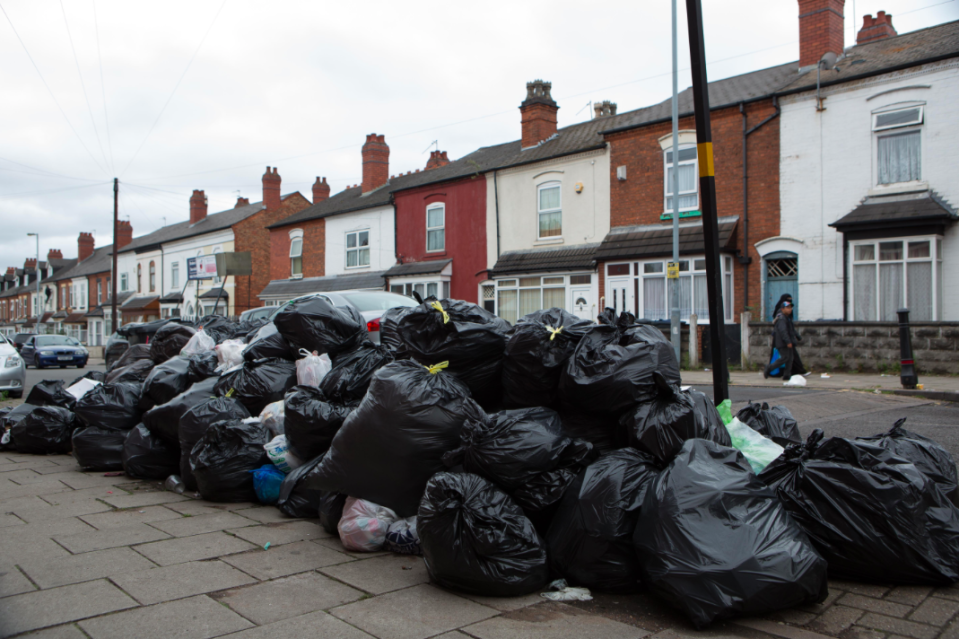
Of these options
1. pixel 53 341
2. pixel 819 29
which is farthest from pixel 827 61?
pixel 53 341

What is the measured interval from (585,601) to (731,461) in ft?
2.88

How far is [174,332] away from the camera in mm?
7613

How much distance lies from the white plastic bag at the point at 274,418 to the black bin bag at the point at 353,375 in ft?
1.26

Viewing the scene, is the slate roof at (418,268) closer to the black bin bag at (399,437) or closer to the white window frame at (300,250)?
the white window frame at (300,250)

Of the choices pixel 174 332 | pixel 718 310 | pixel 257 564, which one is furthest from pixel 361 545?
pixel 174 332

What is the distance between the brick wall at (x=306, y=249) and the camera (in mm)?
27219

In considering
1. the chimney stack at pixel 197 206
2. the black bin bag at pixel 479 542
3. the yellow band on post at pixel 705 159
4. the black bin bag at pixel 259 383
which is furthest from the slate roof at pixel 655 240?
the chimney stack at pixel 197 206

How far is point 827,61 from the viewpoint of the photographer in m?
14.7

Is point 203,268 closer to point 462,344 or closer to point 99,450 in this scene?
point 99,450

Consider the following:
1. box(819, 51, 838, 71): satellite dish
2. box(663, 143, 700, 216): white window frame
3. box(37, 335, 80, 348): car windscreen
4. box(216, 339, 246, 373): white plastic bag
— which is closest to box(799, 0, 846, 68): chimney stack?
box(819, 51, 838, 71): satellite dish

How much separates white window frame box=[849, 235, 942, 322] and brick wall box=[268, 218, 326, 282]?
19.1 metres

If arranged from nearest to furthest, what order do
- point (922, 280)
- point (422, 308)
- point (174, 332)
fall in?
point (422, 308) < point (174, 332) < point (922, 280)

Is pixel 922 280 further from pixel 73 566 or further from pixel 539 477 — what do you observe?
pixel 73 566

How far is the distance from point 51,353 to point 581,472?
23101 millimetres
